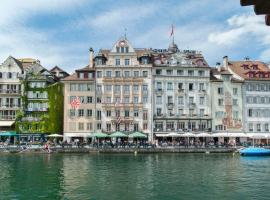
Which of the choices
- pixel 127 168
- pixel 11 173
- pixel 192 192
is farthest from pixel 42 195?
pixel 127 168

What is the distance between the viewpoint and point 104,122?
81.0m

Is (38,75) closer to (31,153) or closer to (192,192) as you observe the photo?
(31,153)

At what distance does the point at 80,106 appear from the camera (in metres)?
81.5

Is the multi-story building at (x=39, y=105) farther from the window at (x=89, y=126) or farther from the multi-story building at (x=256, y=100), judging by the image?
the multi-story building at (x=256, y=100)

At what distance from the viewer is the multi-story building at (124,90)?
266ft

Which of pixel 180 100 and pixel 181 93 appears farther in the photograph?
pixel 181 93

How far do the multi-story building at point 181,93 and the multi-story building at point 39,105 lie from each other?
2093 cm

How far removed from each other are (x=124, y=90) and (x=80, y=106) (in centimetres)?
981

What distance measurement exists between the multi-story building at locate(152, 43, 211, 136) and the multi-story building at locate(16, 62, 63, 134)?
20927 mm

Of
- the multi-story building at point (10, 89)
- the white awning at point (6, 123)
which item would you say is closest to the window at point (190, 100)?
the multi-story building at point (10, 89)

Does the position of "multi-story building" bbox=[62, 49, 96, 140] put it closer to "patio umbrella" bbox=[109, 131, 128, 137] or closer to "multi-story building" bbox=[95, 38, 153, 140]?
"multi-story building" bbox=[95, 38, 153, 140]

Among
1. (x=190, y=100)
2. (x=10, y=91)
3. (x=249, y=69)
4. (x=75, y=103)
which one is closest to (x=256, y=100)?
(x=249, y=69)

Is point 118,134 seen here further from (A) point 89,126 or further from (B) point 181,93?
(B) point 181,93

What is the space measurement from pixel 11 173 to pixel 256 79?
201 feet
